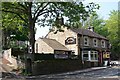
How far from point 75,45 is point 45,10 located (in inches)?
713

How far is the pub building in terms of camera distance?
47.6 m

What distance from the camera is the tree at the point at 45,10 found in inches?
1129

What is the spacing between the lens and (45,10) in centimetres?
3083

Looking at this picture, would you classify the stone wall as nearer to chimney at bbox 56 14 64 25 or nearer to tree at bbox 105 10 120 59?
chimney at bbox 56 14 64 25

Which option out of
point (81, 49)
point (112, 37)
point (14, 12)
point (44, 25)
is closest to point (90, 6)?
point (44, 25)

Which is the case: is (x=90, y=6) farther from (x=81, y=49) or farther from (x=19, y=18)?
(x=81, y=49)

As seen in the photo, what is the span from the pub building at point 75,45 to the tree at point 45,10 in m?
15.7

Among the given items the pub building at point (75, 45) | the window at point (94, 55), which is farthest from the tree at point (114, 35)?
the window at point (94, 55)

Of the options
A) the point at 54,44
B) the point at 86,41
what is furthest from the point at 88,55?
the point at 54,44

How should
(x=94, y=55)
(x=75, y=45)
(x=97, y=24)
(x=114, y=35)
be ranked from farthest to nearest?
(x=97, y=24)
(x=114, y=35)
(x=94, y=55)
(x=75, y=45)

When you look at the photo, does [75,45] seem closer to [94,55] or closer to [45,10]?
[94,55]

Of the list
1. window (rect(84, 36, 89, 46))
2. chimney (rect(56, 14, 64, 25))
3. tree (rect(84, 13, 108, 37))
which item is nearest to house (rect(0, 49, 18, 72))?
chimney (rect(56, 14, 64, 25))

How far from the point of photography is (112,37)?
70.1 metres

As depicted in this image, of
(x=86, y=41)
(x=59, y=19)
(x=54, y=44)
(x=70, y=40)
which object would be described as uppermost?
(x=59, y=19)
